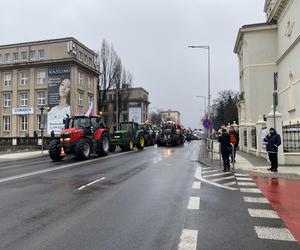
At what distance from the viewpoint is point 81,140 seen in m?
21.1

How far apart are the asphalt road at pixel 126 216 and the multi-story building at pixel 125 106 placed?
49.5 m

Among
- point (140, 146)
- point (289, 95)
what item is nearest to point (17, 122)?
point (140, 146)

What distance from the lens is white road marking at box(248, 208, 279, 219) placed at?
726cm

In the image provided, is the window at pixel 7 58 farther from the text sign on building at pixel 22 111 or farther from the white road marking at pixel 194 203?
the white road marking at pixel 194 203

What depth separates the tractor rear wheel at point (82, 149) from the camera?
20.6m

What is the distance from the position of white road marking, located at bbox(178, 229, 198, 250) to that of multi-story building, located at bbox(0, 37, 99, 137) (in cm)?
4877

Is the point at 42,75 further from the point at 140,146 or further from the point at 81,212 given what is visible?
the point at 81,212

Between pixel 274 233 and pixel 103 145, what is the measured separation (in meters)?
18.5

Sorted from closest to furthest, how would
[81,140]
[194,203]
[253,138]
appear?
[194,203] → [81,140] → [253,138]

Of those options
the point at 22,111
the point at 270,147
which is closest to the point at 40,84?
the point at 22,111

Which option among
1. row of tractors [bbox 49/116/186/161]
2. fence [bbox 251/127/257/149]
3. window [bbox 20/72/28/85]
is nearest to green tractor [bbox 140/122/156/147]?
row of tractors [bbox 49/116/186/161]

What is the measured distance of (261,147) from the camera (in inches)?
866

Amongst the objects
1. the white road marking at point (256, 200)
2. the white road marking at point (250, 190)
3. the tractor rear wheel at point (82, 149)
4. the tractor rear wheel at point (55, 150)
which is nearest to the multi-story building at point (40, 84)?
the tractor rear wheel at point (55, 150)

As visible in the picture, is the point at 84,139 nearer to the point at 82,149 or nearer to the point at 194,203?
the point at 82,149
